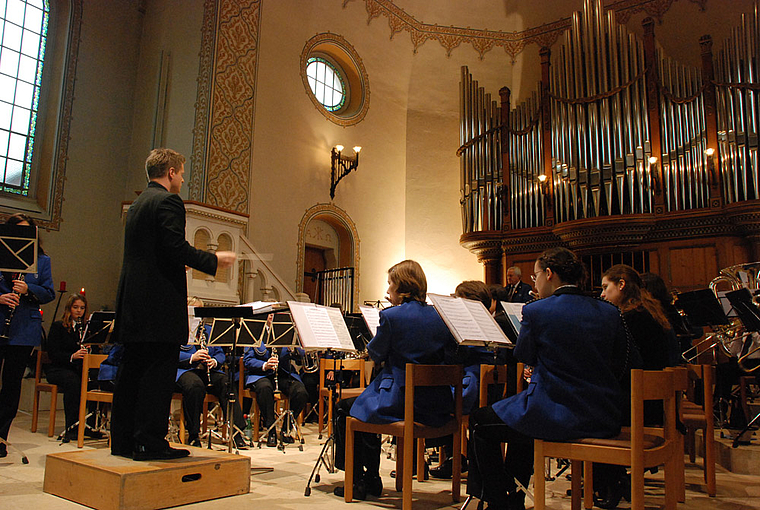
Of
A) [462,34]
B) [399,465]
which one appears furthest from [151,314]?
[462,34]

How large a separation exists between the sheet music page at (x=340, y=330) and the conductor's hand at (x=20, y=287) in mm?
2083

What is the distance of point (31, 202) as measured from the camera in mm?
8625

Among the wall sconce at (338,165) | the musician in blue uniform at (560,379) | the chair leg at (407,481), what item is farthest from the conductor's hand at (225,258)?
the wall sconce at (338,165)

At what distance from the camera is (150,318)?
109 inches

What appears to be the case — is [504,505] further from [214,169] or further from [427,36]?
[427,36]

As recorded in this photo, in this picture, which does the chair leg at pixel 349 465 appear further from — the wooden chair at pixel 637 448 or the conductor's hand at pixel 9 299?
the conductor's hand at pixel 9 299

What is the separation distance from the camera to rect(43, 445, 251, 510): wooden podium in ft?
8.33

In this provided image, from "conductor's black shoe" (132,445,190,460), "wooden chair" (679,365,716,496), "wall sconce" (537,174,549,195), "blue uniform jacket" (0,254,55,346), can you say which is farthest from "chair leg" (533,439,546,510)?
"wall sconce" (537,174,549,195)

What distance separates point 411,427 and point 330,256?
818cm

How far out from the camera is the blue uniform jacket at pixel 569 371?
2.42 m

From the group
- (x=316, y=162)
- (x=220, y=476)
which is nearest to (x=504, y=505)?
A: (x=220, y=476)

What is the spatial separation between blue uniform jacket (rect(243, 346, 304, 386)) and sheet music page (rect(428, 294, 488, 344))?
2.45 metres

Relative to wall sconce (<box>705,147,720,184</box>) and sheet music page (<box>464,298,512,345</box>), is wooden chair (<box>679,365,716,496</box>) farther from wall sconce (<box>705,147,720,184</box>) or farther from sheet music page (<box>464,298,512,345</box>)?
wall sconce (<box>705,147,720,184</box>)

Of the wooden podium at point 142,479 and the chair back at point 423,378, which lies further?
the chair back at point 423,378
